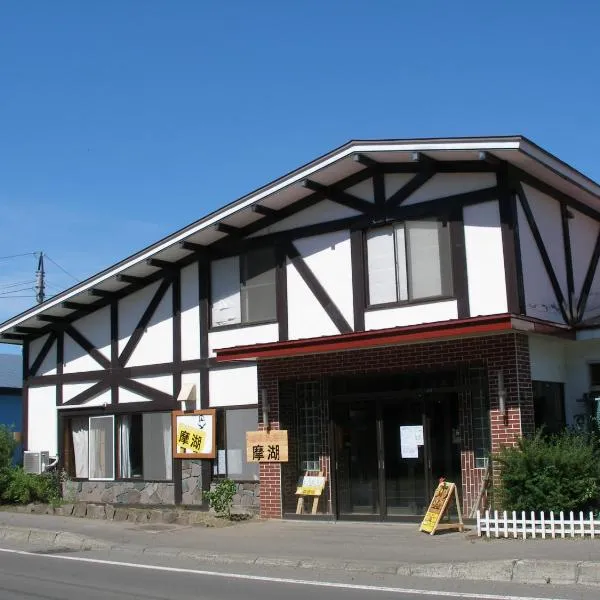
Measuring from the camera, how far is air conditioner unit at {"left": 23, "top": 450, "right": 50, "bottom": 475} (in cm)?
2125

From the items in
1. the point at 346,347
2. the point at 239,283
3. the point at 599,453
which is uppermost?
the point at 239,283

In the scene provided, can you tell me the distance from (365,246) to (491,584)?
7596 millimetres

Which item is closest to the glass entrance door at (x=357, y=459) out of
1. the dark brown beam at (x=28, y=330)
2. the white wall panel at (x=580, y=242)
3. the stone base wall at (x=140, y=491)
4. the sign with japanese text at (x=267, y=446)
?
the sign with japanese text at (x=267, y=446)

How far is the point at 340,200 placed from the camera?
16906 millimetres

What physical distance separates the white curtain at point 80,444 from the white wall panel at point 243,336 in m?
4.63

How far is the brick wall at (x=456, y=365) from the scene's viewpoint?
568 inches

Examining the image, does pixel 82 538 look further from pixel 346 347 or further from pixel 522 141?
pixel 522 141

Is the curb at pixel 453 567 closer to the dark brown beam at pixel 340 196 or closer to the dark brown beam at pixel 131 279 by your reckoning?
the dark brown beam at pixel 340 196

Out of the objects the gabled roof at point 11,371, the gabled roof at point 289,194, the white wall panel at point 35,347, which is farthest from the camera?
the gabled roof at point 11,371

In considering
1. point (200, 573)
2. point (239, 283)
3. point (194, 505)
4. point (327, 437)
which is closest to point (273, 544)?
point (200, 573)

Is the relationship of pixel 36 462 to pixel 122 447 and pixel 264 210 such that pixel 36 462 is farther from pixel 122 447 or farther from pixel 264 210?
pixel 264 210

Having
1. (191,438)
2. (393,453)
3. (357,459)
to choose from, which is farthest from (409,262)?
(191,438)

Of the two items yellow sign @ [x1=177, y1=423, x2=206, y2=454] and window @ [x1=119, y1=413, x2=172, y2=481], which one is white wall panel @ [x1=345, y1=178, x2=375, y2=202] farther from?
window @ [x1=119, y1=413, x2=172, y2=481]

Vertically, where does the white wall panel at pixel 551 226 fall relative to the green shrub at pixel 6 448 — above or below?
above
